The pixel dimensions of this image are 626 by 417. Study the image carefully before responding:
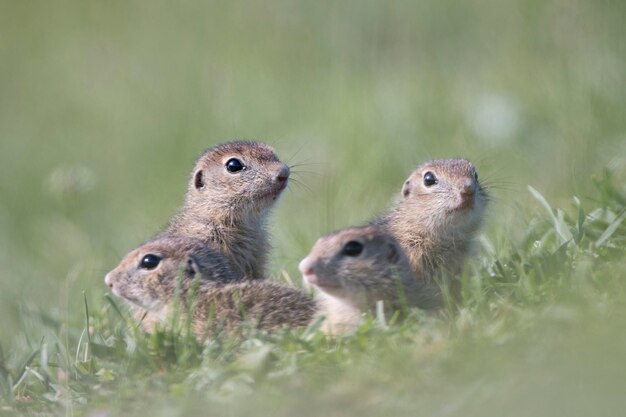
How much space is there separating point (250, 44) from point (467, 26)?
3816mm

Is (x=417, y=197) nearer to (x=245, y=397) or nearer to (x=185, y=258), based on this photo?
(x=185, y=258)

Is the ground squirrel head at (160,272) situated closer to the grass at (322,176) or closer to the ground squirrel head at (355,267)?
the grass at (322,176)

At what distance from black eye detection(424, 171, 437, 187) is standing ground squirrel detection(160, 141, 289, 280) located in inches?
48.7

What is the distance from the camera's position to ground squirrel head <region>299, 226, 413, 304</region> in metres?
5.90

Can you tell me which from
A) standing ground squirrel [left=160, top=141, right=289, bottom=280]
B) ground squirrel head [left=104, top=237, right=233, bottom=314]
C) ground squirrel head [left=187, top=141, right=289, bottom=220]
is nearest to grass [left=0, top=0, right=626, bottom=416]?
ground squirrel head [left=104, top=237, right=233, bottom=314]

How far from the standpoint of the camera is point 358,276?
19.4 feet

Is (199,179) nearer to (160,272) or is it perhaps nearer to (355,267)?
(160,272)

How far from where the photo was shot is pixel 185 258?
681 cm

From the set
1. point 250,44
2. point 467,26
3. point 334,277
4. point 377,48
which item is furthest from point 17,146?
point 334,277

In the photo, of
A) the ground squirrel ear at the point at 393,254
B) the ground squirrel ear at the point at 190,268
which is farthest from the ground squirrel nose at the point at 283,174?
the ground squirrel ear at the point at 393,254

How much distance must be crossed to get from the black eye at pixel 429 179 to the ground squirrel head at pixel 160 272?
5.11 ft

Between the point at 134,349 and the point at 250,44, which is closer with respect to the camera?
the point at 134,349

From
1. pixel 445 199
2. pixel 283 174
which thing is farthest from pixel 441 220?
pixel 283 174

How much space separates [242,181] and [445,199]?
1.83 meters
